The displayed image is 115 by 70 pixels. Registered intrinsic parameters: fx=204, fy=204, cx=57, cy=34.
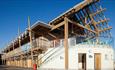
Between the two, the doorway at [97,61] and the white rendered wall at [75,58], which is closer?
the white rendered wall at [75,58]

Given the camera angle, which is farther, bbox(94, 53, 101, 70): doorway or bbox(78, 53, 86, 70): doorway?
bbox(94, 53, 101, 70): doorway

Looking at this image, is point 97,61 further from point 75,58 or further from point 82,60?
point 75,58

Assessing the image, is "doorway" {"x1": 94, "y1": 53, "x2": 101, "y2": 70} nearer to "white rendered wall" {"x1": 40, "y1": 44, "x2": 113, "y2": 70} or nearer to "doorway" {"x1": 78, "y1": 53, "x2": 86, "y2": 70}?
"white rendered wall" {"x1": 40, "y1": 44, "x2": 113, "y2": 70}

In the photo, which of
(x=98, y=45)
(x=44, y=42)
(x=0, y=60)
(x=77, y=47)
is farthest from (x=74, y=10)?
(x=0, y=60)

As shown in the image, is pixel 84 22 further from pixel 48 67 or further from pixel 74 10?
pixel 48 67

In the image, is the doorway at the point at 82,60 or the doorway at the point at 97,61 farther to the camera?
the doorway at the point at 97,61

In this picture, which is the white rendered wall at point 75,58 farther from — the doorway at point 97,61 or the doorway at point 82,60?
the doorway at point 82,60

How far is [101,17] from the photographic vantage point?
32531mm

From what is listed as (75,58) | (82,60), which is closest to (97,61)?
(82,60)

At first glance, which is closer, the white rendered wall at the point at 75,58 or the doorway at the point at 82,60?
the white rendered wall at the point at 75,58

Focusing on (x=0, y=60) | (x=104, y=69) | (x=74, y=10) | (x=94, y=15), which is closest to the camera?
(x=74, y=10)

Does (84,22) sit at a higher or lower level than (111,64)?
higher

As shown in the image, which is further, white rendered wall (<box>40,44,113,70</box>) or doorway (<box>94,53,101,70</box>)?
doorway (<box>94,53,101,70</box>)

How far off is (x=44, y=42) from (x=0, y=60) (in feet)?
221
